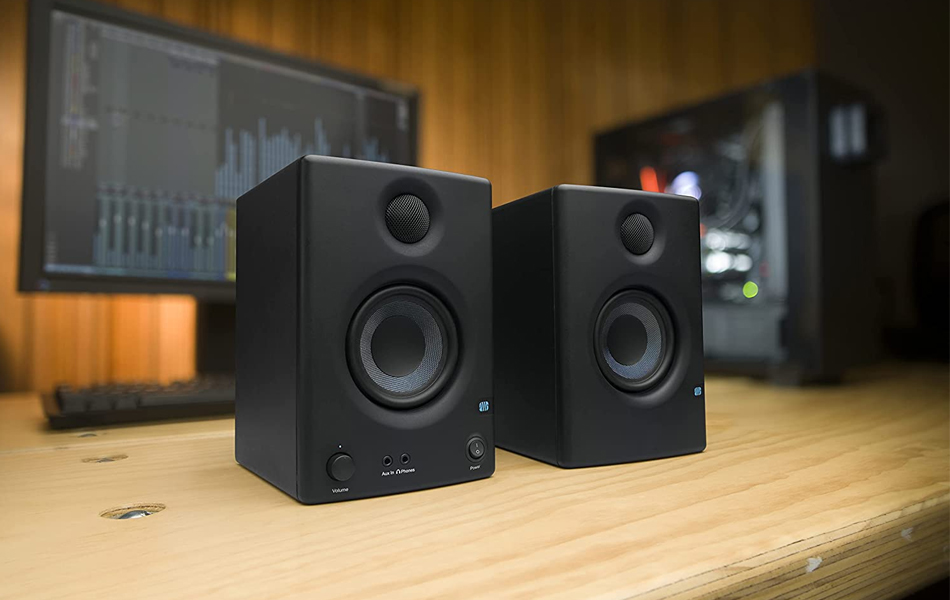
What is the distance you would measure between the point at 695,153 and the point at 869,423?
65 cm

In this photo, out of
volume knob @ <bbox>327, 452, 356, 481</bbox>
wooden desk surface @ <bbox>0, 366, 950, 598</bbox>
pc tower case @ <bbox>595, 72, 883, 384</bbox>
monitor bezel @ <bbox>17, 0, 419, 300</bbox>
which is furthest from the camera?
pc tower case @ <bbox>595, 72, 883, 384</bbox>

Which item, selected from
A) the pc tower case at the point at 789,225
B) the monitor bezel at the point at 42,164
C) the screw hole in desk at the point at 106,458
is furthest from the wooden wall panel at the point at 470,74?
the screw hole in desk at the point at 106,458

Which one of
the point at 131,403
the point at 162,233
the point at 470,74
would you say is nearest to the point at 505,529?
the point at 131,403

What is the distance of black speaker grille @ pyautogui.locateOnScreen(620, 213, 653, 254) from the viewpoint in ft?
1.58

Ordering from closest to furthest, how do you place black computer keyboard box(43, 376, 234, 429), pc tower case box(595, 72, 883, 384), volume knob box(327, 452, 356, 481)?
volume knob box(327, 452, 356, 481) < black computer keyboard box(43, 376, 234, 429) < pc tower case box(595, 72, 883, 384)


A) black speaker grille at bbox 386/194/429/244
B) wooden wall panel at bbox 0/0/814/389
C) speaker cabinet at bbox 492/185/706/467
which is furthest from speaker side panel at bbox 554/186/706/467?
wooden wall panel at bbox 0/0/814/389

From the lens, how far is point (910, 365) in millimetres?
1283

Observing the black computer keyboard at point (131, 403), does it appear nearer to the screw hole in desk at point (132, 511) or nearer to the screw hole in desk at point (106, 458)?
the screw hole in desk at point (106, 458)

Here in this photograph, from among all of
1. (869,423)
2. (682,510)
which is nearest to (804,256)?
(869,423)

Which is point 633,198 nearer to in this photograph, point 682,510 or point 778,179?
point 682,510

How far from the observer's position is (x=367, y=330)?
388mm

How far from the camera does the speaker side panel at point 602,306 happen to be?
0.45m

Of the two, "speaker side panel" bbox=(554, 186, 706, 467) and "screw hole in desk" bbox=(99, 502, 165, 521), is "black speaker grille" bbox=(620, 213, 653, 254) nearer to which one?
"speaker side panel" bbox=(554, 186, 706, 467)

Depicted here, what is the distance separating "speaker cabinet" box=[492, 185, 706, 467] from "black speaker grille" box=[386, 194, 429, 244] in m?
0.10
